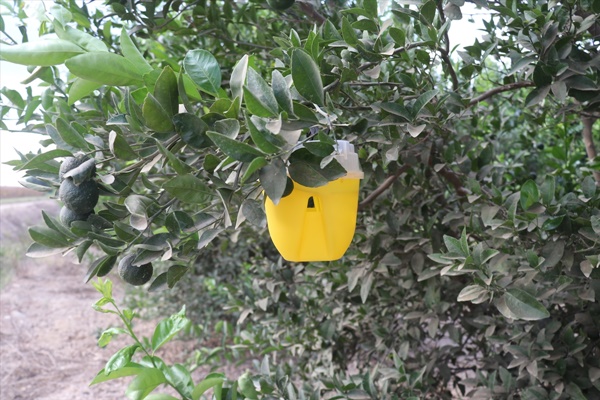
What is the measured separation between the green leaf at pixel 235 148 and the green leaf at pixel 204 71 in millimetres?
103

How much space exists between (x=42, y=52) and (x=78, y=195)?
147 mm

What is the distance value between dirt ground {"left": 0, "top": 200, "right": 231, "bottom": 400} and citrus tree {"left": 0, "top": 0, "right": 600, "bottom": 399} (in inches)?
34.0

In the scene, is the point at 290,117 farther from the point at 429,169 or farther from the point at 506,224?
the point at 429,169

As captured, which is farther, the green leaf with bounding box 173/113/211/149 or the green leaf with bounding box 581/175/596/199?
the green leaf with bounding box 581/175/596/199

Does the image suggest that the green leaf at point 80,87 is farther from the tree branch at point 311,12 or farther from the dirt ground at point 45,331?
the dirt ground at point 45,331

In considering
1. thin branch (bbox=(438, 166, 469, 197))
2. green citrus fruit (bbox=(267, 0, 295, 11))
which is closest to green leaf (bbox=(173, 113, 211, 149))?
green citrus fruit (bbox=(267, 0, 295, 11))

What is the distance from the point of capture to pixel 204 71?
533 mm

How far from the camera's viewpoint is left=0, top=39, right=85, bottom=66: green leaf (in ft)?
1.48

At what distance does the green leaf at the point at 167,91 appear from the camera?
0.48m

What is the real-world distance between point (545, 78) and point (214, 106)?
498mm

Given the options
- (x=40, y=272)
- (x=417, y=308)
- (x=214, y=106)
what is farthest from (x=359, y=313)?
(x=40, y=272)

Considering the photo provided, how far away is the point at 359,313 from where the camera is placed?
1.25m

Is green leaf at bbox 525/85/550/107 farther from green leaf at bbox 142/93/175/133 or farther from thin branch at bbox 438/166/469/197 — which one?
green leaf at bbox 142/93/175/133

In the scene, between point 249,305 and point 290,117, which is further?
point 249,305
